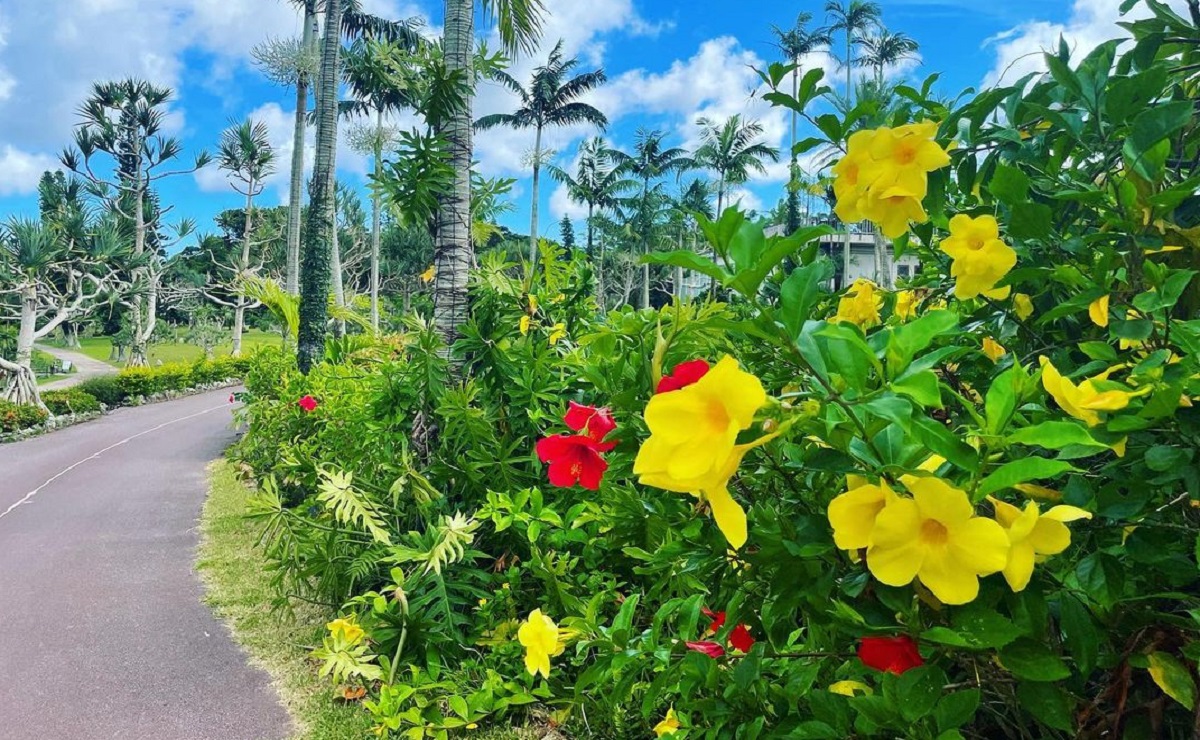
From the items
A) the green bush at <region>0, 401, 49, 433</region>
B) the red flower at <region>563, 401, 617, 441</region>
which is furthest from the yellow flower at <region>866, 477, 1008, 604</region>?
the green bush at <region>0, 401, 49, 433</region>

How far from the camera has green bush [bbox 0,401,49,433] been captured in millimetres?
10688

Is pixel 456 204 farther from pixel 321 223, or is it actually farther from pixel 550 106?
pixel 550 106

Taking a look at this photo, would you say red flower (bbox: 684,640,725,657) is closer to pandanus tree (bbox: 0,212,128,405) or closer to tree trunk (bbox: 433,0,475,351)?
tree trunk (bbox: 433,0,475,351)

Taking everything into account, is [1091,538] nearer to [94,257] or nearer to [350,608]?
[350,608]

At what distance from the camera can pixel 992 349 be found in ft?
3.42

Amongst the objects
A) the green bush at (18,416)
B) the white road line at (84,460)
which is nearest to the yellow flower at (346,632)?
the white road line at (84,460)

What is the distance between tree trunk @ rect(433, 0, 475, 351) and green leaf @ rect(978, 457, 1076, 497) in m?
2.87

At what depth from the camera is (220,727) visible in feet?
8.73

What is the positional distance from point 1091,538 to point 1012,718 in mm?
350

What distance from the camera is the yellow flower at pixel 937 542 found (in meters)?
0.58

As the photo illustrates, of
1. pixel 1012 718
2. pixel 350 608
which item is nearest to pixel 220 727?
pixel 350 608

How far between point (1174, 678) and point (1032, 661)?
0.51 ft

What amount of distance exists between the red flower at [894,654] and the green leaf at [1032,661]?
102 mm

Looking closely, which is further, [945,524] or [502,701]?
[502,701]
